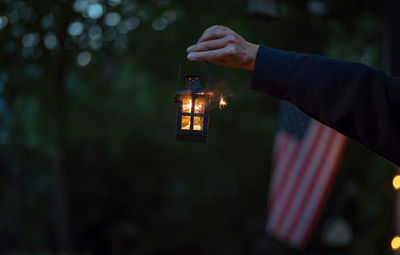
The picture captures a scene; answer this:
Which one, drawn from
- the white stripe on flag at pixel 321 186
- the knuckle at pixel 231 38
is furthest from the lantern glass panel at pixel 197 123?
the white stripe on flag at pixel 321 186

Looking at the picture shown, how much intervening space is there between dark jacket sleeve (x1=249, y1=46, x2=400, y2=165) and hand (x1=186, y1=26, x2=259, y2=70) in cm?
10

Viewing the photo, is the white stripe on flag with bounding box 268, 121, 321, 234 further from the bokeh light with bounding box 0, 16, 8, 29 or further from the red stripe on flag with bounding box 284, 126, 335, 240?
the bokeh light with bounding box 0, 16, 8, 29

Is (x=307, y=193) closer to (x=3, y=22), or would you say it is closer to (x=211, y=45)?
(x=211, y=45)

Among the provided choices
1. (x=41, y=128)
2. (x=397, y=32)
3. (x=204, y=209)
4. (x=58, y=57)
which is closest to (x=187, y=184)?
(x=204, y=209)

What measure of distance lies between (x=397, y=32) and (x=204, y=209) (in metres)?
8.85

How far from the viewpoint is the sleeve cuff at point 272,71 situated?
1.40 metres

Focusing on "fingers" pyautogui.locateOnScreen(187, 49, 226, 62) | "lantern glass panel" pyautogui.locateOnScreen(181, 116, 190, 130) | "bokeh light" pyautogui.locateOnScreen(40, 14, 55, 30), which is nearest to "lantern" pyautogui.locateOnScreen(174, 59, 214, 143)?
"lantern glass panel" pyautogui.locateOnScreen(181, 116, 190, 130)

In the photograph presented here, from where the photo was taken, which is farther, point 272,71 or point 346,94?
point 272,71

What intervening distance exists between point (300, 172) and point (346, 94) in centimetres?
380

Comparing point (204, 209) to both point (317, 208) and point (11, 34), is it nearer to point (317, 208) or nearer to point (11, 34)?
point (317, 208)

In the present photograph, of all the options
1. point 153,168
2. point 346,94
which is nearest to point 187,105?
point 346,94

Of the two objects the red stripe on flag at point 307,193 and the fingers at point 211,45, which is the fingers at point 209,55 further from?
the red stripe on flag at point 307,193

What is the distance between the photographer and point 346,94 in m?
1.30

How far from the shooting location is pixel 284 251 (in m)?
10.9
